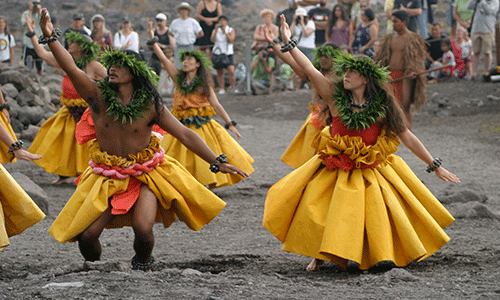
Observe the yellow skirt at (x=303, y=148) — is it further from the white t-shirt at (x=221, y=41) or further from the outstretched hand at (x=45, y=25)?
the white t-shirt at (x=221, y=41)

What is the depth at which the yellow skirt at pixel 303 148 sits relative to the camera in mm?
6527

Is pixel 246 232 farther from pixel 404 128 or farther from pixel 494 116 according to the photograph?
pixel 494 116

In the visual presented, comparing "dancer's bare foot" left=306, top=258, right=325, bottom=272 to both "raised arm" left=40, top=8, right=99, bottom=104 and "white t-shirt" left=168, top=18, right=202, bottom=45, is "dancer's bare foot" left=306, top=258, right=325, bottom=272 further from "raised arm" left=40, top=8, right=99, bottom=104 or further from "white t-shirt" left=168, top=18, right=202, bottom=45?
"white t-shirt" left=168, top=18, right=202, bottom=45

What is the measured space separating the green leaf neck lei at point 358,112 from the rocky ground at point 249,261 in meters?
1.08

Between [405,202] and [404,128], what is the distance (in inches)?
21.7

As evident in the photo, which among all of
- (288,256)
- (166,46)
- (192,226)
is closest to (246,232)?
(288,256)

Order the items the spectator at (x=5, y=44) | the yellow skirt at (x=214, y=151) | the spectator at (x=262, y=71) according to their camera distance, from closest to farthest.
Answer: the yellow skirt at (x=214, y=151), the spectator at (x=5, y=44), the spectator at (x=262, y=71)

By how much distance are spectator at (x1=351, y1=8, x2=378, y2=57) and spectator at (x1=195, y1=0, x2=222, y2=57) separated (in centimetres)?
382

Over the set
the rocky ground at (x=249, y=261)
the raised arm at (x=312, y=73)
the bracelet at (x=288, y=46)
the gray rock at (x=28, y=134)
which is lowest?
the gray rock at (x=28, y=134)

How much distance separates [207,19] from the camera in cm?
1451

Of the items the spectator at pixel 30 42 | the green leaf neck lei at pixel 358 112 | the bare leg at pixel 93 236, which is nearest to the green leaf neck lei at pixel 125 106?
the bare leg at pixel 93 236

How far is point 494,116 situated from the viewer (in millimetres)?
12516

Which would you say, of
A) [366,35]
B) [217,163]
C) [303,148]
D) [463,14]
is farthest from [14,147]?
[463,14]

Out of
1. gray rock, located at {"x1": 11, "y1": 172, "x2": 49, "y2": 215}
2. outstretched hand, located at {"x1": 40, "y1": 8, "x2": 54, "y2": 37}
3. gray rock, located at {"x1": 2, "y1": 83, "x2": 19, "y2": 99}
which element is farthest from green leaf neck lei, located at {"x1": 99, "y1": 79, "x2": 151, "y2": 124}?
gray rock, located at {"x1": 2, "y1": 83, "x2": 19, "y2": 99}
